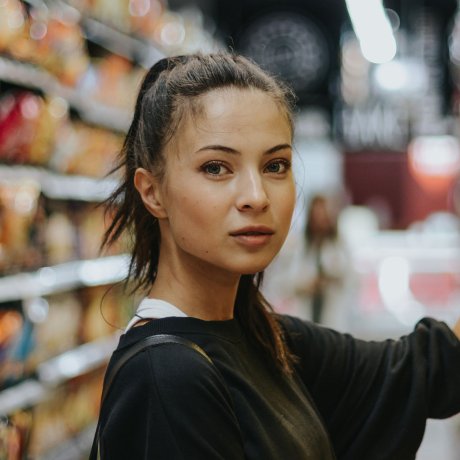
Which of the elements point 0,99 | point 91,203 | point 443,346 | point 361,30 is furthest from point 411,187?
point 443,346

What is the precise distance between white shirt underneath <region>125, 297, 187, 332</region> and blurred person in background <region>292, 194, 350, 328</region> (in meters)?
5.17

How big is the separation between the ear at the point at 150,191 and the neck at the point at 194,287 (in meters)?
0.09

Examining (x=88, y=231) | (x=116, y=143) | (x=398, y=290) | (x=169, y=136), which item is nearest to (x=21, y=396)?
(x=88, y=231)

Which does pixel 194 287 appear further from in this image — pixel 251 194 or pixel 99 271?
pixel 99 271

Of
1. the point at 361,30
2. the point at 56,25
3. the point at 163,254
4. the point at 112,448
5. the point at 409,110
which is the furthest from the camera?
the point at 409,110

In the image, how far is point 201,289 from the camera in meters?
1.43

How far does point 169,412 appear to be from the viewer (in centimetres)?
118

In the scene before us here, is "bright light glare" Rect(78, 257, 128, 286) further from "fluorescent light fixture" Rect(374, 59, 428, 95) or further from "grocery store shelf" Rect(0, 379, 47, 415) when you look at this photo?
"fluorescent light fixture" Rect(374, 59, 428, 95)

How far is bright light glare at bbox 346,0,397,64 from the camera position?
631 cm

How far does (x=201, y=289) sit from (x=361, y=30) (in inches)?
242

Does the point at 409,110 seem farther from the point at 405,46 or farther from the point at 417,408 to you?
the point at 417,408

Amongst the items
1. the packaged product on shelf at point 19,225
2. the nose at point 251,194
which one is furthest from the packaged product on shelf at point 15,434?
the nose at point 251,194

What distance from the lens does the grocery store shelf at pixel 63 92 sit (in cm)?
337

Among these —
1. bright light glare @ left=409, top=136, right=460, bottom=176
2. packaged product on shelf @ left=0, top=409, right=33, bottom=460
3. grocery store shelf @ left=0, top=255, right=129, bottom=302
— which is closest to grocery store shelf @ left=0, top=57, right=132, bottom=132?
grocery store shelf @ left=0, top=255, right=129, bottom=302
